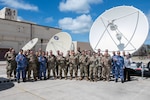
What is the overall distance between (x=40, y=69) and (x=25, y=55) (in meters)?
1.16

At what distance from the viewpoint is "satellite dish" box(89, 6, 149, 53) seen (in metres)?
9.81

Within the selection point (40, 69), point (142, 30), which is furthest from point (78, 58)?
point (142, 30)

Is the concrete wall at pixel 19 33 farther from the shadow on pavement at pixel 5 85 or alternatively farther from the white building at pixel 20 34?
the shadow on pavement at pixel 5 85

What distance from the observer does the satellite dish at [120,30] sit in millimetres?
9812

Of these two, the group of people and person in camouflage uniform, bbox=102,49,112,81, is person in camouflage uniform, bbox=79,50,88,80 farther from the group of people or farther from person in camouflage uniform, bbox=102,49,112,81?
person in camouflage uniform, bbox=102,49,112,81

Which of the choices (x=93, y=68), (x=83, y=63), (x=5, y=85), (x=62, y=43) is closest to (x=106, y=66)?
(x=93, y=68)

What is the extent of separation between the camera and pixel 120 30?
11.1 metres

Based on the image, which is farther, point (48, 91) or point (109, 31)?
point (109, 31)

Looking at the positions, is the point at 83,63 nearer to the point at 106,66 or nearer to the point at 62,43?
→ the point at 106,66

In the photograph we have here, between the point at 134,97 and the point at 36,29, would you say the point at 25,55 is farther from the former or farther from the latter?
the point at 36,29

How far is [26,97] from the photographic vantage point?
590cm

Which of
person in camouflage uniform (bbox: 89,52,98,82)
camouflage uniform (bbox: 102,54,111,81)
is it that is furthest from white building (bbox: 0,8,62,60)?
camouflage uniform (bbox: 102,54,111,81)

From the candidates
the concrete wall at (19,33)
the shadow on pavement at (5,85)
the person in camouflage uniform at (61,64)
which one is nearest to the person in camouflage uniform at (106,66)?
the person in camouflage uniform at (61,64)

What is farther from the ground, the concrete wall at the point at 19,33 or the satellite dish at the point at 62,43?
the concrete wall at the point at 19,33
